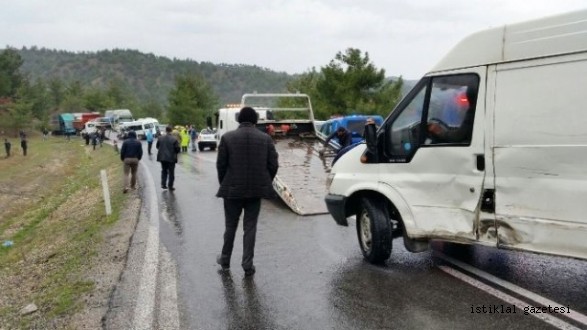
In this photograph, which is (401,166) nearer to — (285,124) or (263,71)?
(285,124)

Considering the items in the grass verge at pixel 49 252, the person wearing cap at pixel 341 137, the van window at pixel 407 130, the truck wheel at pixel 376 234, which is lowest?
the grass verge at pixel 49 252

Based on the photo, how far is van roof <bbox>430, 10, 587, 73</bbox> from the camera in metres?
4.41

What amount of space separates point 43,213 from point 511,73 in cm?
1667

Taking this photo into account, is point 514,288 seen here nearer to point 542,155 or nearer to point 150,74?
point 542,155

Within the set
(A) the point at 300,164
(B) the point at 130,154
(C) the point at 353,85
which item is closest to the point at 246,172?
(A) the point at 300,164

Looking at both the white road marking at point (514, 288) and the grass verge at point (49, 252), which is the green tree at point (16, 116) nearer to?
the grass verge at point (49, 252)

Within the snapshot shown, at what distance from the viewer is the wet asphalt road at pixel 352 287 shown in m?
4.47

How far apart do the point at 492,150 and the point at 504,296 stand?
1.30m

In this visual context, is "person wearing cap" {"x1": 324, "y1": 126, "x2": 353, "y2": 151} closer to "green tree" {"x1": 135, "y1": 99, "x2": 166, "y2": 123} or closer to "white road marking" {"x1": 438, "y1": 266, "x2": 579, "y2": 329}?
"white road marking" {"x1": 438, "y1": 266, "x2": 579, "y2": 329}

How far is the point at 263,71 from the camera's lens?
19000 centimetres

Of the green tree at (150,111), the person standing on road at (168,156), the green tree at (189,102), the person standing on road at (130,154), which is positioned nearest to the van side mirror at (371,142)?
the person standing on road at (168,156)

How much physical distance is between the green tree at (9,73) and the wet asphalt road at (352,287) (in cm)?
7655

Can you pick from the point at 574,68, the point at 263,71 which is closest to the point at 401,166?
the point at 574,68

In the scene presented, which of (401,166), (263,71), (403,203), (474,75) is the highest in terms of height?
(263,71)
